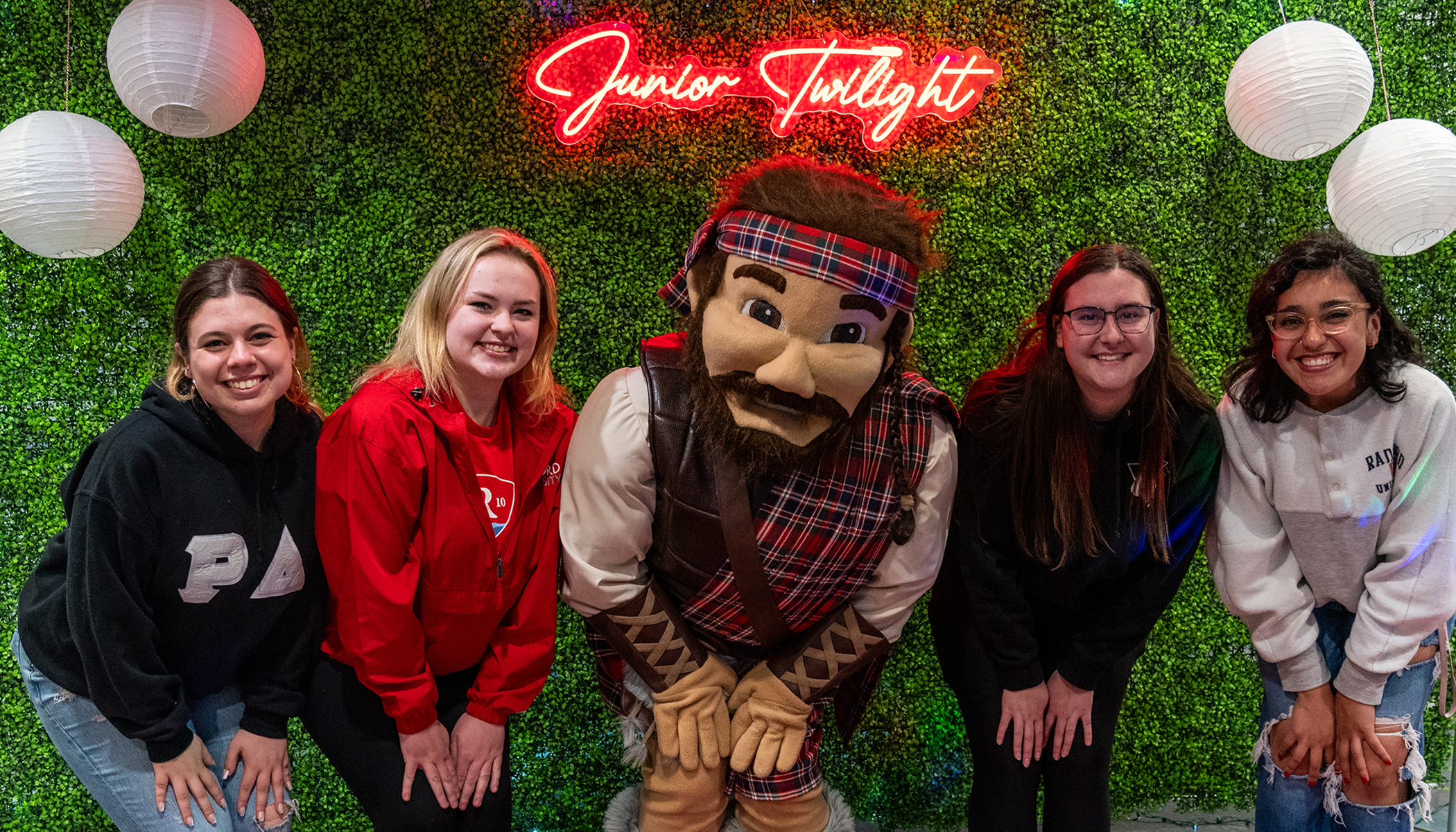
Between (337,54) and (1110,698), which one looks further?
(337,54)

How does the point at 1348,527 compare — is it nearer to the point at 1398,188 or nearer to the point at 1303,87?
the point at 1398,188

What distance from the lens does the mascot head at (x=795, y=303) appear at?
1.79 meters

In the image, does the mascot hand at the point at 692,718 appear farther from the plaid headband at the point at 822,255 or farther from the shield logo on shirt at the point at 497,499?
the plaid headband at the point at 822,255

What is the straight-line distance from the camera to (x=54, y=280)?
2717 millimetres

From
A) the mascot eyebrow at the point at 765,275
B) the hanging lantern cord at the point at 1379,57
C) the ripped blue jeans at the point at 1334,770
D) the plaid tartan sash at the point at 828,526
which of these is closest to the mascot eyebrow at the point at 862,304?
the mascot eyebrow at the point at 765,275

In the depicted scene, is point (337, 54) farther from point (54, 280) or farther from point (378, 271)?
point (54, 280)

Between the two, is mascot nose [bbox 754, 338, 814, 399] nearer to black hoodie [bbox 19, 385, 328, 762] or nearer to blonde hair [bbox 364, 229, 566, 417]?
blonde hair [bbox 364, 229, 566, 417]

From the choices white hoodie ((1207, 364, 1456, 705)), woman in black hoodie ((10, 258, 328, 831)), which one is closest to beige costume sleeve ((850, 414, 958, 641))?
white hoodie ((1207, 364, 1456, 705))

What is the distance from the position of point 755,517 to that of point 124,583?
1.31 metres

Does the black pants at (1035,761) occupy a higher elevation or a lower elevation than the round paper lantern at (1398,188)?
lower

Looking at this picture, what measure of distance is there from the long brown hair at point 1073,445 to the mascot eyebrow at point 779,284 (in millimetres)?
515

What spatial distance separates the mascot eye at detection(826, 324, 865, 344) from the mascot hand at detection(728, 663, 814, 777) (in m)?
0.78

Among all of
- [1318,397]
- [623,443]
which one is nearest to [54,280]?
[623,443]

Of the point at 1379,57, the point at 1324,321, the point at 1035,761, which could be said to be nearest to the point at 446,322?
the point at 1035,761
